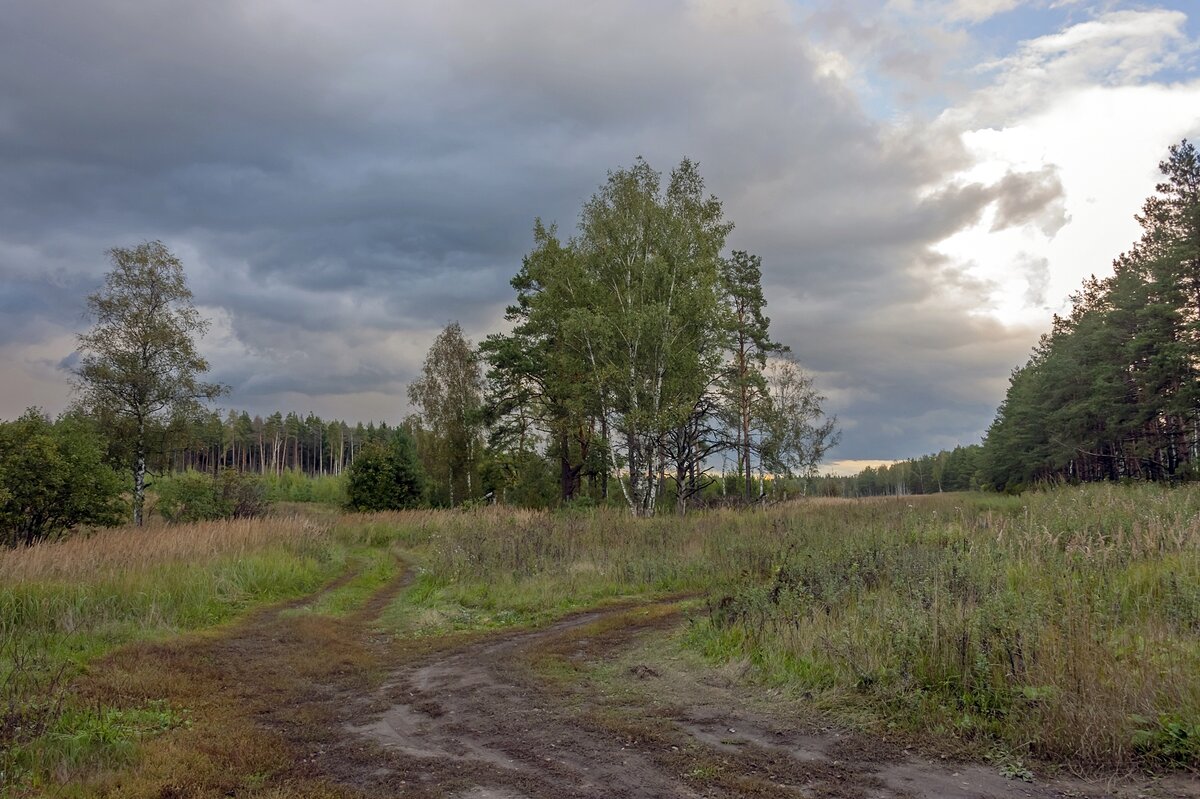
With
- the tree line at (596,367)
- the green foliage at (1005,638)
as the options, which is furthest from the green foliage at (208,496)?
the green foliage at (1005,638)

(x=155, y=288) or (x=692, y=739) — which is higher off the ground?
(x=155, y=288)

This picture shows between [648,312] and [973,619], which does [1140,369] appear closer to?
[648,312]

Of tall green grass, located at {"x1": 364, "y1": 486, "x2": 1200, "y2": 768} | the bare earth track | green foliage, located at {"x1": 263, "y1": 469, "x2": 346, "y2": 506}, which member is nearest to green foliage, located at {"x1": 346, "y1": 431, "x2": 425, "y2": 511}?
green foliage, located at {"x1": 263, "y1": 469, "x2": 346, "y2": 506}

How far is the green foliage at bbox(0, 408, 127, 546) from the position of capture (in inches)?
800

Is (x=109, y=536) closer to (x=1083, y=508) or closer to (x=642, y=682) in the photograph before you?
(x=642, y=682)

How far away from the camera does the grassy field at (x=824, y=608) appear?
553 centimetres

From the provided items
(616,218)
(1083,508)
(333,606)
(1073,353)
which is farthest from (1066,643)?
(1073,353)

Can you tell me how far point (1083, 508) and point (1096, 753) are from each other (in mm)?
10652

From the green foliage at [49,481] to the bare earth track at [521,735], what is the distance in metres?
14.8

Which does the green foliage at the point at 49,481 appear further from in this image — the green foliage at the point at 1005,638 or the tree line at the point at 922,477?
the tree line at the point at 922,477

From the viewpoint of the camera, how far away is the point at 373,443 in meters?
50.6

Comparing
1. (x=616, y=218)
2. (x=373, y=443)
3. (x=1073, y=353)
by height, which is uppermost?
(x=616, y=218)

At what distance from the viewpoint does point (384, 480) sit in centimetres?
4722

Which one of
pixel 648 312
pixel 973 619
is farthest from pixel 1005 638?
pixel 648 312
